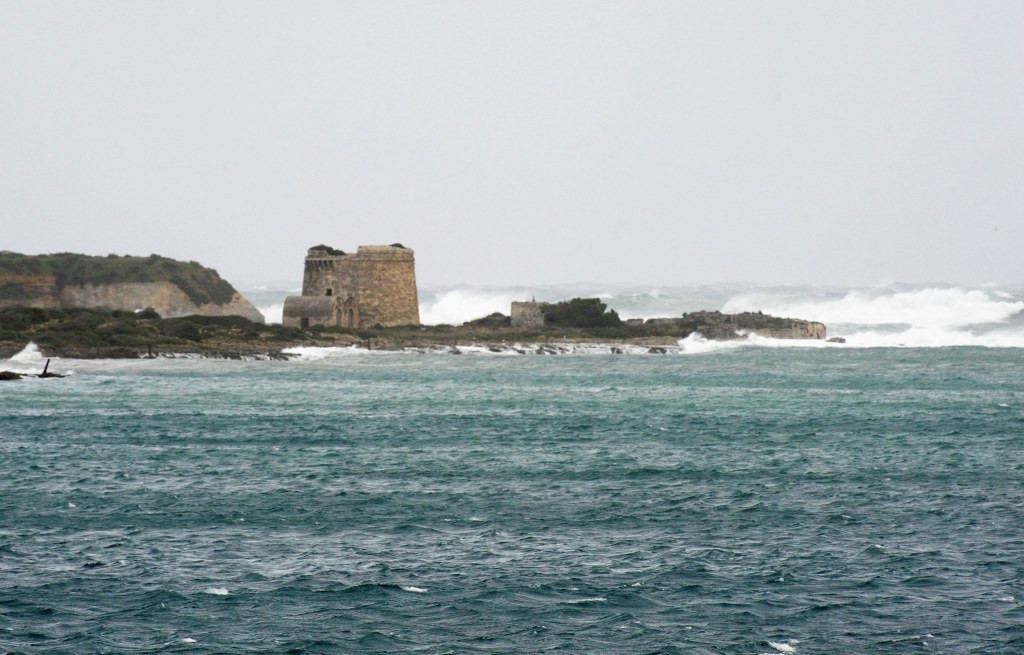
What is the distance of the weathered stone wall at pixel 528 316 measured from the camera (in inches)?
3465

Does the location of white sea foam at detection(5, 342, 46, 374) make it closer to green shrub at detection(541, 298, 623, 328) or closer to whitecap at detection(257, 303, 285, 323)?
green shrub at detection(541, 298, 623, 328)

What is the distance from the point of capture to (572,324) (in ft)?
287

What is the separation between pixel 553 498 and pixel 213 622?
33.0 feet

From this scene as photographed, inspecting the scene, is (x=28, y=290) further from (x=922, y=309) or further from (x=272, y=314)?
(x=922, y=309)

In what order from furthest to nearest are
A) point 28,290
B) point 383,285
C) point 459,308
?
point 459,308, point 28,290, point 383,285

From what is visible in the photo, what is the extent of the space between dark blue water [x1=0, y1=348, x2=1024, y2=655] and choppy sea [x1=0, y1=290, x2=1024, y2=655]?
0.07m

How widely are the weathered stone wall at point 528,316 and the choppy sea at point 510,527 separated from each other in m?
41.0

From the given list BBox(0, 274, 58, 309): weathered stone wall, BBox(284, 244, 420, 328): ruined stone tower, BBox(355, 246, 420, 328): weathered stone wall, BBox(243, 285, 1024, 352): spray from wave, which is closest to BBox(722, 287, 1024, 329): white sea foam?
BBox(243, 285, 1024, 352): spray from wave

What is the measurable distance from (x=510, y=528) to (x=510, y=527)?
0.08 metres

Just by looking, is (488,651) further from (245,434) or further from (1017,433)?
(1017,433)

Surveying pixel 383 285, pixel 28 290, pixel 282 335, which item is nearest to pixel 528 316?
pixel 383 285

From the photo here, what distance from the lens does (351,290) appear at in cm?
8500

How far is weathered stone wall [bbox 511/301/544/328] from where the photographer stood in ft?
289

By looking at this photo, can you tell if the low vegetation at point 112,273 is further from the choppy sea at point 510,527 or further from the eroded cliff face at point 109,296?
the choppy sea at point 510,527
